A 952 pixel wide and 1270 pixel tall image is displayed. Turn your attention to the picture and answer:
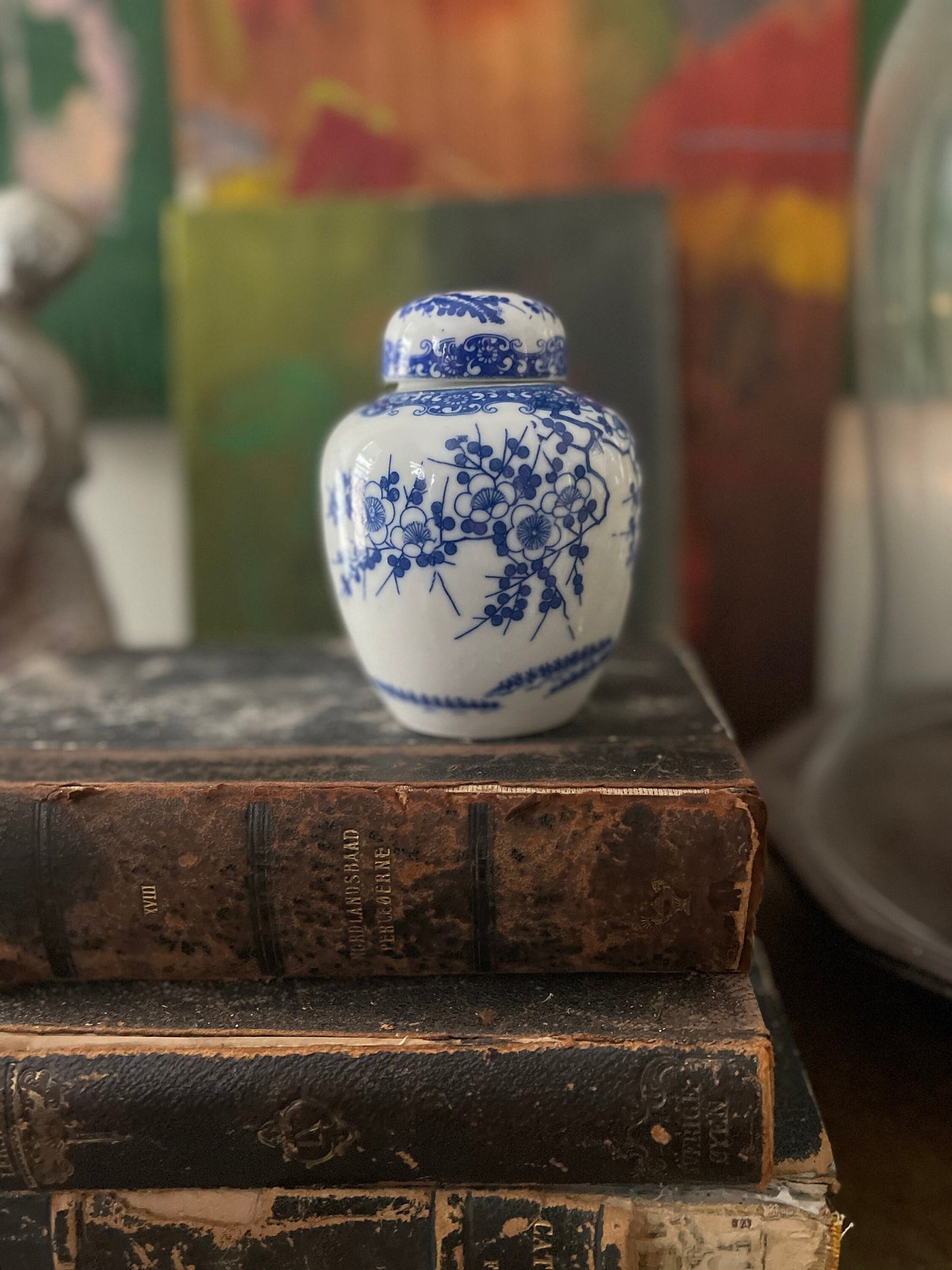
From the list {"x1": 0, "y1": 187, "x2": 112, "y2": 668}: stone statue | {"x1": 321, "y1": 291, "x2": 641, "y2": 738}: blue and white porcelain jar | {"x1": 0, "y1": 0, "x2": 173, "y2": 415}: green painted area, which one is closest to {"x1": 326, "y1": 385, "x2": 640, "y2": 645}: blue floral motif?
{"x1": 321, "y1": 291, "x2": 641, "y2": 738}: blue and white porcelain jar

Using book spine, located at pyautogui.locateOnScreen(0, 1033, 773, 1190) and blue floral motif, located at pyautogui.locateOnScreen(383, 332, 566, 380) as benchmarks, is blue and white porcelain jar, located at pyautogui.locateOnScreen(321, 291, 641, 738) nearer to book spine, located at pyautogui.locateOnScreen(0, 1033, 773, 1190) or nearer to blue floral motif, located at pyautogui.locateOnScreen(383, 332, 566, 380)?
blue floral motif, located at pyautogui.locateOnScreen(383, 332, 566, 380)

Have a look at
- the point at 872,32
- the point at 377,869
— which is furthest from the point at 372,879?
the point at 872,32

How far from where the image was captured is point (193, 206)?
786 millimetres

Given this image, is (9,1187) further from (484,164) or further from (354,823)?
(484,164)

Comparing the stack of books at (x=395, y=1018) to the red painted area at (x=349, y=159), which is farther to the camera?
the red painted area at (x=349, y=159)

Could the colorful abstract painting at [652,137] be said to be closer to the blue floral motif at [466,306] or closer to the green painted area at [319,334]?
the green painted area at [319,334]

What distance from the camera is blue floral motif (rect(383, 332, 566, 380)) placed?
0.46 m

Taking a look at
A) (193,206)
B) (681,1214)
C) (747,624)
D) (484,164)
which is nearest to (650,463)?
(747,624)

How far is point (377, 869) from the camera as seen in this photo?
418mm

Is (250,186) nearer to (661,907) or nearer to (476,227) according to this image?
(476,227)

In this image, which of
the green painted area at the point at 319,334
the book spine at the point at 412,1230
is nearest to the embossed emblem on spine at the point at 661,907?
the book spine at the point at 412,1230

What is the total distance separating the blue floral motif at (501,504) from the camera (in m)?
0.44

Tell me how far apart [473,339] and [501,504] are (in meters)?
0.08

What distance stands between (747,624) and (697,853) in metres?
0.45
